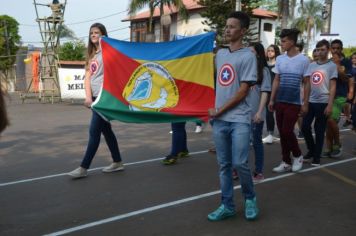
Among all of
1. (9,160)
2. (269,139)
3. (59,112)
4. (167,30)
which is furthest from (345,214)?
(167,30)

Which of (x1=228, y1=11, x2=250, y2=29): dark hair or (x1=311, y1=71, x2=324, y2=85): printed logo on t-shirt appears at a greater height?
(x1=228, y1=11, x2=250, y2=29): dark hair

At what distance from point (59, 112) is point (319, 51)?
10719 mm

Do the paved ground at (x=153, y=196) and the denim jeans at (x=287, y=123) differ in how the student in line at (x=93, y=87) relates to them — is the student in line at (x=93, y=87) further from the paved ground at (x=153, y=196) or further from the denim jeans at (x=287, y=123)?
the denim jeans at (x=287, y=123)

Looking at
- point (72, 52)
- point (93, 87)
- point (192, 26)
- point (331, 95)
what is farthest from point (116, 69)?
point (192, 26)

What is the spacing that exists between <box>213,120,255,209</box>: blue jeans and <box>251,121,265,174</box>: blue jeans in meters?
1.53

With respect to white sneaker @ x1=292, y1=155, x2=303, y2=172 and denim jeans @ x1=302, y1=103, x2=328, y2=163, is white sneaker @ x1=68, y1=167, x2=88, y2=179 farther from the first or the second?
denim jeans @ x1=302, y1=103, x2=328, y2=163

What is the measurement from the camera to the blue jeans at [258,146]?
19.5 ft

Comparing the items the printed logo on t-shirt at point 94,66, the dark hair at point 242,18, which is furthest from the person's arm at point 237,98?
the printed logo on t-shirt at point 94,66

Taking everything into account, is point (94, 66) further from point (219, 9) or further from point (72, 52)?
point (219, 9)

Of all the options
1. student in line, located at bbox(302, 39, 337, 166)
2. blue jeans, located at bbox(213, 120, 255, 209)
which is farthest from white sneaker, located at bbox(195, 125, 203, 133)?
blue jeans, located at bbox(213, 120, 255, 209)

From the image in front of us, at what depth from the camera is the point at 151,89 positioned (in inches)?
237

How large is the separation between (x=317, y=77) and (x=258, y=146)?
162cm

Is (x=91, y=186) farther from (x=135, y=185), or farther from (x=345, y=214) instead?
(x=345, y=214)

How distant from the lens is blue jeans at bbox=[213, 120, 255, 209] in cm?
423
